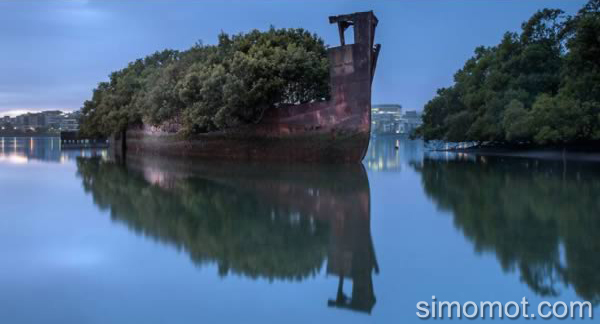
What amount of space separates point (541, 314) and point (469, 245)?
2936mm

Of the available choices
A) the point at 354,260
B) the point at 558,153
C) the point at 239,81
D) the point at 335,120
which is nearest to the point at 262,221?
the point at 354,260

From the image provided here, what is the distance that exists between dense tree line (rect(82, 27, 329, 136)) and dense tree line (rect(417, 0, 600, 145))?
12.1 meters

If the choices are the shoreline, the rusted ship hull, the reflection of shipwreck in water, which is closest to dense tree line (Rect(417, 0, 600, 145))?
the shoreline

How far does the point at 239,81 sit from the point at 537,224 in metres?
19.8

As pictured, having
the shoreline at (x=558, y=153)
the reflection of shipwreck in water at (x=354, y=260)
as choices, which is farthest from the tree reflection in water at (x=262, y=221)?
the shoreline at (x=558, y=153)

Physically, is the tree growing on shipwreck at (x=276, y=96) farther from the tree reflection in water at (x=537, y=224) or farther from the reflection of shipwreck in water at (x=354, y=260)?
the reflection of shipwreck in water at (x=354, y=260)

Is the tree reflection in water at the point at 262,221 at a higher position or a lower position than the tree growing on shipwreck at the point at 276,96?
lower

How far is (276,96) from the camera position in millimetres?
28984

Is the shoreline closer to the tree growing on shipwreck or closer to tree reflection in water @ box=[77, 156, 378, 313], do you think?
the tree growing on shipwreck

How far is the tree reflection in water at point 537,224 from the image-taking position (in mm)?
6307

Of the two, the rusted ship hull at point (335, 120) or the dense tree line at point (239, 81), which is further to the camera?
the dense tree line at point (239, 81)

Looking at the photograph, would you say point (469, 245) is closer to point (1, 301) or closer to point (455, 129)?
point (1, 301)

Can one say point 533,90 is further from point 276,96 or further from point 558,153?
point 276,96

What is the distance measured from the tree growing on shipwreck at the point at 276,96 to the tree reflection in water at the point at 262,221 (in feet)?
26.4
